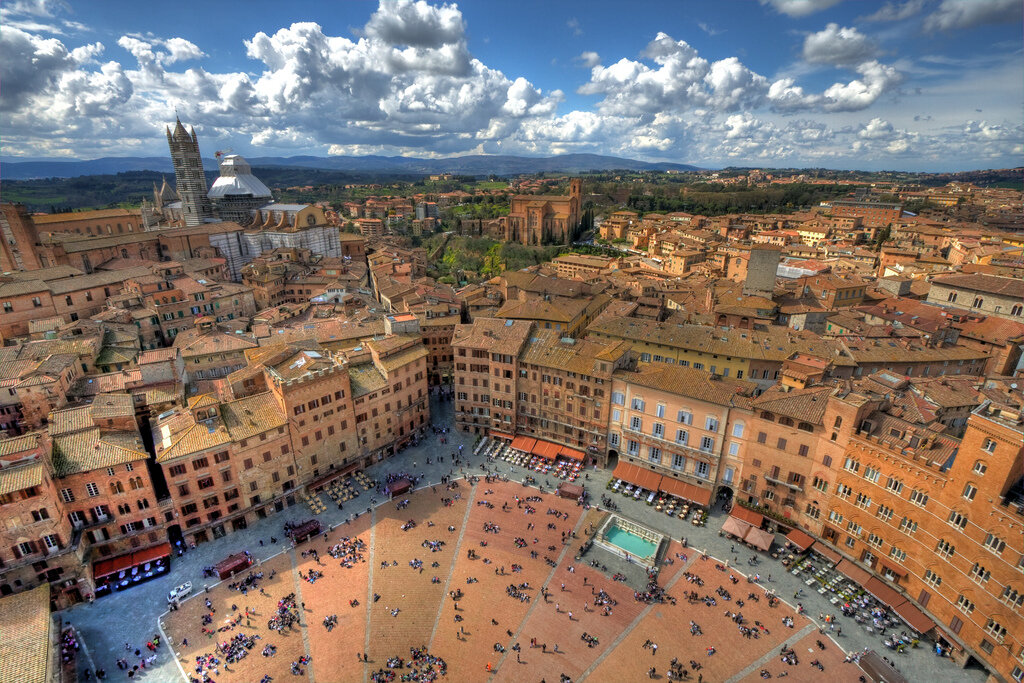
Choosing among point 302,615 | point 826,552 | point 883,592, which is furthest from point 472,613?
point 883,592

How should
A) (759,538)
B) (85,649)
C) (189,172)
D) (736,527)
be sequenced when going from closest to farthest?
(85,649) < (759,538) < (736,527) < (189,172)

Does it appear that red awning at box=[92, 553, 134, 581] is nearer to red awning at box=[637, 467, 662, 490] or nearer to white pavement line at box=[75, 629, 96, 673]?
white pavement line at box=[75, 629, 96, 673]

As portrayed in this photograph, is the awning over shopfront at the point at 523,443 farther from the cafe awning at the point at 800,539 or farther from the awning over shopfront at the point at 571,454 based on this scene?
the cafe awning at the point at 800,539

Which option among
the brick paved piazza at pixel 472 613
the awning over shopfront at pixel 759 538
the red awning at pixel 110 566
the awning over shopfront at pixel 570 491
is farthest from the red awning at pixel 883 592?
the red awning at pixel 110 566

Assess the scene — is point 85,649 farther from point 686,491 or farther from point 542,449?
point 686,491

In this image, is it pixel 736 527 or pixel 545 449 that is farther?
pixel 545 449

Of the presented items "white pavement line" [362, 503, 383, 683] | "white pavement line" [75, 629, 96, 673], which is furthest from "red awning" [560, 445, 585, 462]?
"white pavement line" [75, 629, 96, 673]

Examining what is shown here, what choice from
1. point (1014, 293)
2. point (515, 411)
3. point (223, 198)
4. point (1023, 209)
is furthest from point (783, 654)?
point (1023, 209)
